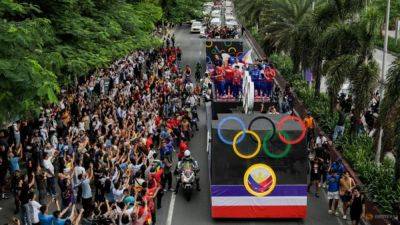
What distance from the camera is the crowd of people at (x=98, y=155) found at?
14336mm

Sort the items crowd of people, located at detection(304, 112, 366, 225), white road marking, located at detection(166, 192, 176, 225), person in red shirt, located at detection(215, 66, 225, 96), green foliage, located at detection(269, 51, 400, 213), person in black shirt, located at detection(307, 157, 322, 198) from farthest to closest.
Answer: person in red shirt, located at detection(215, 66, 225, 96)
person in black shirt, located at detection(307, 157, 322, 198)
green foliage, located at detection(269, 51, 400, 213)
white road marking, located at detection(166, 192, 176, 225)
crowd of people, located at detection(304, 112, 366, 225)

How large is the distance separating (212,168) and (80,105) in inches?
447

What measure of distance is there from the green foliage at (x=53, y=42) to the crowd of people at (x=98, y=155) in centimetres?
190

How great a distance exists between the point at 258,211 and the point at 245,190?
0.80 meters

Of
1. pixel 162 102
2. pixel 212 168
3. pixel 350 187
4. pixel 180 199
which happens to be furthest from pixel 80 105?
pixel 350 187

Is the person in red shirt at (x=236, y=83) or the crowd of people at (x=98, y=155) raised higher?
the person in red shirt at (x=236, y=83)

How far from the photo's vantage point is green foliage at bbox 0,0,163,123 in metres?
13.4

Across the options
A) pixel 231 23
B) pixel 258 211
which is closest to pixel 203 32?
pixel 231 23

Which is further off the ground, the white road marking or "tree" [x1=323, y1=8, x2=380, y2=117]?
"tree" [x1=323, y1=8, x2=380, y2=117]

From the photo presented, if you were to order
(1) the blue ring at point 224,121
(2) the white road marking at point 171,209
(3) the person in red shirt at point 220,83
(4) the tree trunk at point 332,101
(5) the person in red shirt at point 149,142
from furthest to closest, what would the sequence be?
(3) the person in red shirt at point 220,83
(4) the tree trunk at point 332,101
(5) the person in red shirt at point 149,142
(2) the white road marking at point 171,209
(1) the blue ring at point 224,121

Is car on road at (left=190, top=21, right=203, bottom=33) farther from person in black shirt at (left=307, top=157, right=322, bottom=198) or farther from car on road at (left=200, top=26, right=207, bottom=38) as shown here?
person in black shirt at (left=307, top=157, right=322, bottom=198)

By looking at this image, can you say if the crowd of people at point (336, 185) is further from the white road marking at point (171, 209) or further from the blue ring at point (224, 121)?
the white road marking at point (171, 209)

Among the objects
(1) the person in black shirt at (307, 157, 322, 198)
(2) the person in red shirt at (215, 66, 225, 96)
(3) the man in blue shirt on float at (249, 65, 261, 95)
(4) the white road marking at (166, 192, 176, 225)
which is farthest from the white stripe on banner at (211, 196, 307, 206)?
(2) the person in red shirt at (215, 66, 225, 96)

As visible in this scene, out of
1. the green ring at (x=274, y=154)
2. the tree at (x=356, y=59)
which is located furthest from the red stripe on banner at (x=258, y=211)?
the tree at (x=356, y=59)
